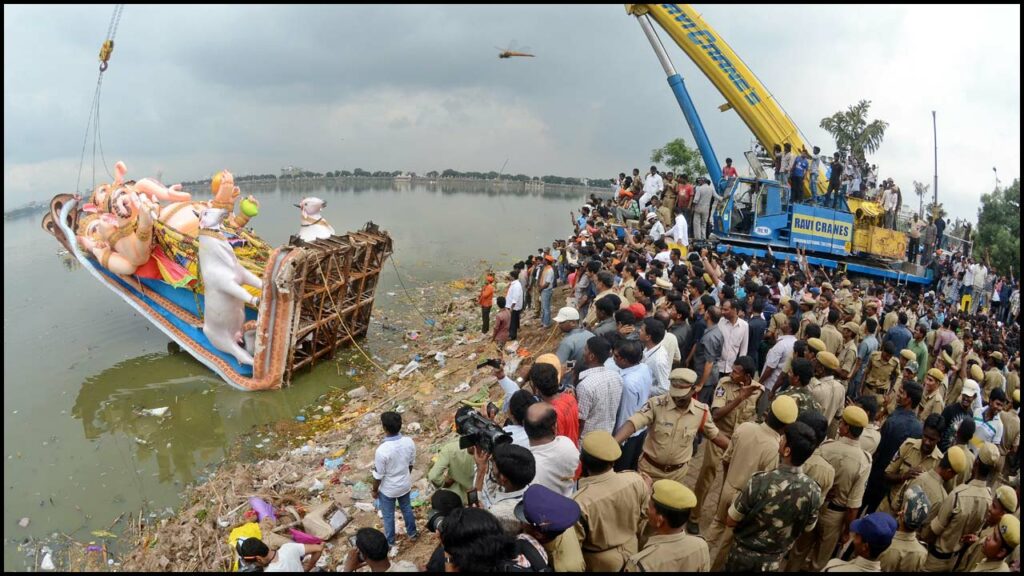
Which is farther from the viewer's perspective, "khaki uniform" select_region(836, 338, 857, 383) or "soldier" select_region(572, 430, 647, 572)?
"khaki uniform" select_region(836, 338, 857, 383)

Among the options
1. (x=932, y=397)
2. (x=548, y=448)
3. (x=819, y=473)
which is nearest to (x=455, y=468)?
(x=548, y=448)

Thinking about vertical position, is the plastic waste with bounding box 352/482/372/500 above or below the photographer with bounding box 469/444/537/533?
below

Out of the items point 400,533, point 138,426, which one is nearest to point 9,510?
point 138,426

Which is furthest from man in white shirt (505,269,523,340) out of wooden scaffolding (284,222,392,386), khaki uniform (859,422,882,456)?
khaki uniform (859,422,882,456)

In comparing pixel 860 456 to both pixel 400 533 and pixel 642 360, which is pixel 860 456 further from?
pixel 400 533

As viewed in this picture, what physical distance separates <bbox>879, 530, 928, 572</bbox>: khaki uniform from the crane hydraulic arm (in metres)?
11.3

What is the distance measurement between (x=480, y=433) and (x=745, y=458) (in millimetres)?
1630

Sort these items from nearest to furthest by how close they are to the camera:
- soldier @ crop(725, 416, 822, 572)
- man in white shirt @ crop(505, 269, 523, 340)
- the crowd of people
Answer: the crowd of people
soldier @ crop(725, 416, 822, 572)
man in white shirt @ crop(505, 269, 523, 340)

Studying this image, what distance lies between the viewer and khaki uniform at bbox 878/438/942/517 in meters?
3.69

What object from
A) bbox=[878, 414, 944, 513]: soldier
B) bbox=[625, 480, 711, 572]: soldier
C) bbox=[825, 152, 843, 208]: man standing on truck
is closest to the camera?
bbox=[625, 480, 711, 572]: soldier

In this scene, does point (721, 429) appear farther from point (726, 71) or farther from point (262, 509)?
point (726, 71)

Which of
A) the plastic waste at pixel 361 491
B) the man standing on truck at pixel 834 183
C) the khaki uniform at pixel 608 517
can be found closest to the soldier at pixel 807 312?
the khaki uniform at pixel 608 517

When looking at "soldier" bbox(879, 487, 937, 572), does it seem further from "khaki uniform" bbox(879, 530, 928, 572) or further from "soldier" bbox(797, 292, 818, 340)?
"soldier" bbox(797, 292, 818, 340)

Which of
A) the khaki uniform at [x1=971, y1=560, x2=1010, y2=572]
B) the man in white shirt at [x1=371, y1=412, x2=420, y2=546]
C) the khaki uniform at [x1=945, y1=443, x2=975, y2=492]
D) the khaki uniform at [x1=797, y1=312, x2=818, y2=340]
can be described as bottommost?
the man in white shirt at [x1=371, y1=412, x2=420, y2=546]
